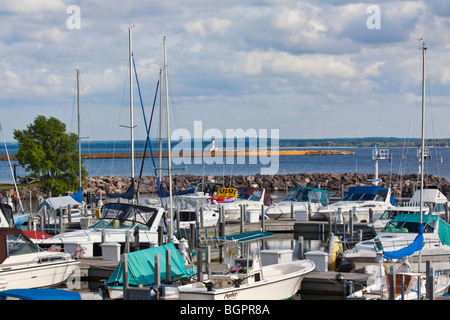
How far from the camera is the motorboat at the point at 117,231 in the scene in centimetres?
2322

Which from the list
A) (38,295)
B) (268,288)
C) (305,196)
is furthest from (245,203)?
(38,295)

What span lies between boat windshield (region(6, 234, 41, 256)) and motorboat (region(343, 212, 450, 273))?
34.3ft

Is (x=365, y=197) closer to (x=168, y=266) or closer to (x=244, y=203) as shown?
(x=244, y=203)

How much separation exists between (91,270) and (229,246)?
16.1 feet

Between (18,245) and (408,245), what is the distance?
12.9 meters

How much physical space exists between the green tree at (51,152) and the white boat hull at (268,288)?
27.4 m

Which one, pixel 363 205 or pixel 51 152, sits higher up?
pixel 51 152

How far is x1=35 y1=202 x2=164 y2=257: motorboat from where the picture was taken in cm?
2322

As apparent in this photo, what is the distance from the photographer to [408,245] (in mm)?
21594

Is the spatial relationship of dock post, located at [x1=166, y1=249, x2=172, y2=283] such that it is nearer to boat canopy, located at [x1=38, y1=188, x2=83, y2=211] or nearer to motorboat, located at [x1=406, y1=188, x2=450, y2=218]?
boat canopy, located at [x1=38, y1=188, x2=83, y2=211]

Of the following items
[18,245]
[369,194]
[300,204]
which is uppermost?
[369,194]

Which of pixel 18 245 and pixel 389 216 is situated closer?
pixel 18 245

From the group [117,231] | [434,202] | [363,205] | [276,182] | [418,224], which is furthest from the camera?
[276,182]
